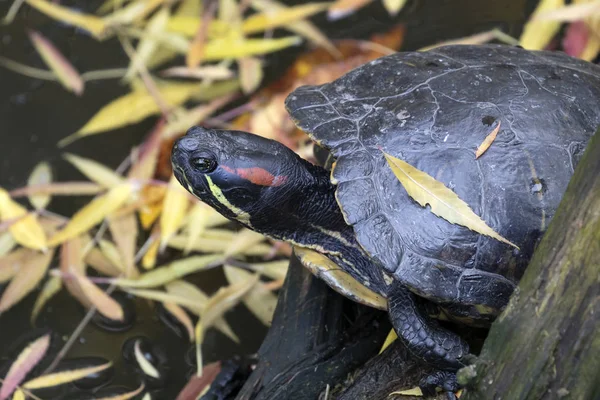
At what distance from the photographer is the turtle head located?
1790 millimetres

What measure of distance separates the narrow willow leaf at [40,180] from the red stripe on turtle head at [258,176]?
1267 mm

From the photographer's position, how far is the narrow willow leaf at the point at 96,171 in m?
2.74

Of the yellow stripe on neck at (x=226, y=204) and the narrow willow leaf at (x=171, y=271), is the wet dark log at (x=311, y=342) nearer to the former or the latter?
the yellow stripe on neck at (x=226, y=204)

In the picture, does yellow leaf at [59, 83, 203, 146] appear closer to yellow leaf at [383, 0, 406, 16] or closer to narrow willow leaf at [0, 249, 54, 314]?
narrow willow leaf at [0, 249, 54, 314]

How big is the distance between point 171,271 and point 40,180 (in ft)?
2.53

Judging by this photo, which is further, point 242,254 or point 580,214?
point 242,254

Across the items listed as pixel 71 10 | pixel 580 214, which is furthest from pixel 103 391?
pixel 71 10

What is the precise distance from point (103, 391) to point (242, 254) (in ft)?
2.38

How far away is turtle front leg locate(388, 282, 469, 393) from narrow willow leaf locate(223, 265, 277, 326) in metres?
0.78

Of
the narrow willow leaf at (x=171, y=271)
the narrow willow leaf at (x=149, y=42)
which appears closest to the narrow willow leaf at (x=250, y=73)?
the narrow willow leaf at (x=149, y=42)

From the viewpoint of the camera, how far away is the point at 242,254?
2.55 meters

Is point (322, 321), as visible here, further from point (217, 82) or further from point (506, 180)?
point (217, 82)

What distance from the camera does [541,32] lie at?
9.45ft

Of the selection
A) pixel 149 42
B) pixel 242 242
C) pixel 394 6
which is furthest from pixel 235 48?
pixel 242 242
